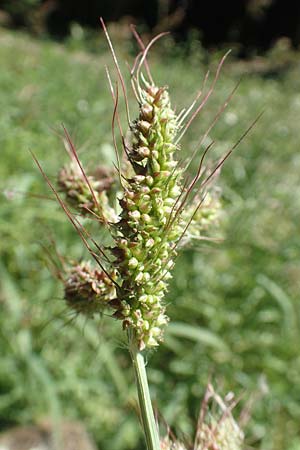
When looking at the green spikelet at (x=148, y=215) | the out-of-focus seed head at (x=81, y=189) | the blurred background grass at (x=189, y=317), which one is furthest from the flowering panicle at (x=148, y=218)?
the blurred background grass at (x=189, y=317)

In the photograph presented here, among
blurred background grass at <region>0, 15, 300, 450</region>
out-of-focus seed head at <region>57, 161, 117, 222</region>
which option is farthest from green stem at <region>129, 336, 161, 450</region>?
blurred background grass at <region>0, 15, 300, 450</region>

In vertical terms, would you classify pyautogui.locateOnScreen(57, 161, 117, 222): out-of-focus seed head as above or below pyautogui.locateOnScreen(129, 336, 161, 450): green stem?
above

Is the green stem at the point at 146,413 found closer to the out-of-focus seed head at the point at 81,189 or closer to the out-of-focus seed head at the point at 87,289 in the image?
the out-of-focus seed head at the point at 87,289

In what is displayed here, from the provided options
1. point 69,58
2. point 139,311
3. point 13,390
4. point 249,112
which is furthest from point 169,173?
point 69,58

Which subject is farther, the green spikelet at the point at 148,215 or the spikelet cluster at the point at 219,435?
the spikelet cluster at the point at 219,435

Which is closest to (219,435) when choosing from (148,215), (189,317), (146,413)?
(146,413)

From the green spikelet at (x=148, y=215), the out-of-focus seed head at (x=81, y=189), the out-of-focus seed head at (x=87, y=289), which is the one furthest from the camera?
the out-of-focus seed head at (x=81, y=189)

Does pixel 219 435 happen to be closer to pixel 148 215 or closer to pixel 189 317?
pixel 148 215

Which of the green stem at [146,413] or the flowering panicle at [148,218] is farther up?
the flowering panicle at [148,218]

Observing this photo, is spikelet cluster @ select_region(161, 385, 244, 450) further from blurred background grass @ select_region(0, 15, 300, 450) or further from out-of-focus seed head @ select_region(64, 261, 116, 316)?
blurred background grass @ select_region(0, 15, 300, 450)
